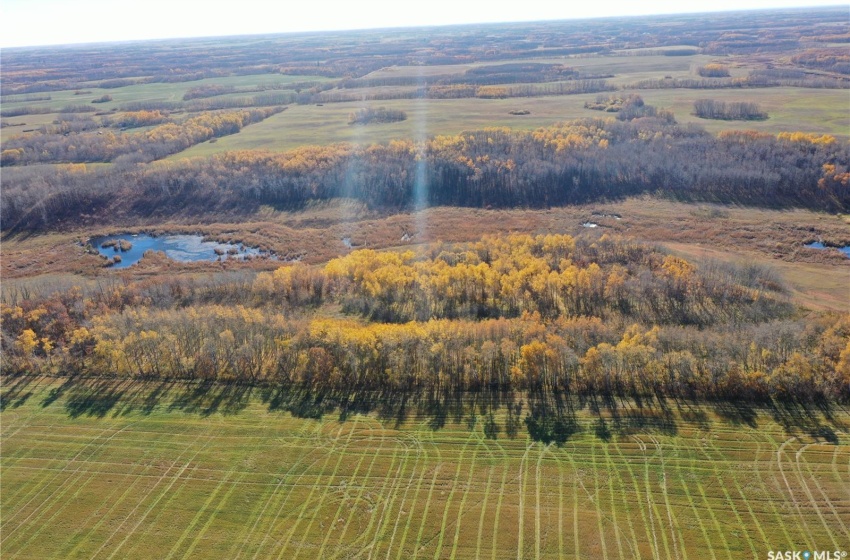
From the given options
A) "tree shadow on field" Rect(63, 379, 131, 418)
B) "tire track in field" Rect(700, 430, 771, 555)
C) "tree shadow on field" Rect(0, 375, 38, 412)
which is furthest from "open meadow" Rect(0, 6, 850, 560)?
"tree shadow on field" Rect(0, 375, 38, 412)

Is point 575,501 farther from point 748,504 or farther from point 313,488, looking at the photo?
point 313,488

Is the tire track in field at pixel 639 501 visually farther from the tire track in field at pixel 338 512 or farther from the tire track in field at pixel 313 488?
the tire track in field at pixel 313 488

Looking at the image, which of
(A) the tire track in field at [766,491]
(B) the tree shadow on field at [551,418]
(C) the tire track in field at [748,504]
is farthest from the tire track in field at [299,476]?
(A) the tire track in field at [766,491]

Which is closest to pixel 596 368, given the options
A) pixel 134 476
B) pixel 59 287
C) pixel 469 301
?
pixel 469 301

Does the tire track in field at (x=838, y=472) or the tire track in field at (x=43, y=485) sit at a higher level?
the tire track in field at (x=838, y=472)

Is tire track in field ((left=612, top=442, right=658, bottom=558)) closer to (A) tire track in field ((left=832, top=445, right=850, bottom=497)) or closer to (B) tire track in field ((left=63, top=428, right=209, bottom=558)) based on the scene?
(A) tire track in field ((left=832, top=445, right=850, bottom=497))
